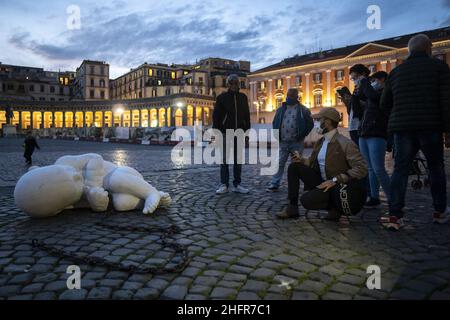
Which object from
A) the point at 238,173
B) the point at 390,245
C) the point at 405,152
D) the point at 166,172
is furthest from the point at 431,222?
the point at 166,172

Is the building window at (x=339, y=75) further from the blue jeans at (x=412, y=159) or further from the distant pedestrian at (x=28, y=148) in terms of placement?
the blue jeans at (x=412, y=159)

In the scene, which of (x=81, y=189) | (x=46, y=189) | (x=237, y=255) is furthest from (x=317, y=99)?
(x=237, y=255)

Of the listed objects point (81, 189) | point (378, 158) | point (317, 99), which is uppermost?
point (317, 99)

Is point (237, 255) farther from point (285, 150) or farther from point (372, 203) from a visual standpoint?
point (285, 150)

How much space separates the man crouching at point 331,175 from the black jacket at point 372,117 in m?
0.80

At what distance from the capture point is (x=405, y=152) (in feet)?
14.1

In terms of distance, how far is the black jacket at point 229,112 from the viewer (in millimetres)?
6922

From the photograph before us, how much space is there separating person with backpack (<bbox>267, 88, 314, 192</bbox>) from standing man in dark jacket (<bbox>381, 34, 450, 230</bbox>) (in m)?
2.74

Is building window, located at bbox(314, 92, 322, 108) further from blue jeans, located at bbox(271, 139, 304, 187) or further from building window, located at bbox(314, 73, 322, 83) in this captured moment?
blue jeans, located at bbox(271, 139, 304, 187)

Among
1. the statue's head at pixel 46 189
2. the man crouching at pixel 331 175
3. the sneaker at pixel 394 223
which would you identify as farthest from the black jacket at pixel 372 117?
the statue's head at pixel 46 189

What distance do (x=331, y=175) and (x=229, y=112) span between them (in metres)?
2.90

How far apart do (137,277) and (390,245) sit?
243 cm

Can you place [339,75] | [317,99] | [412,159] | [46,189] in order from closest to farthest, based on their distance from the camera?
[412,159], [46,189], [339,75], [317,99]

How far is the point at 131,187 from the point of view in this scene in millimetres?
5047
